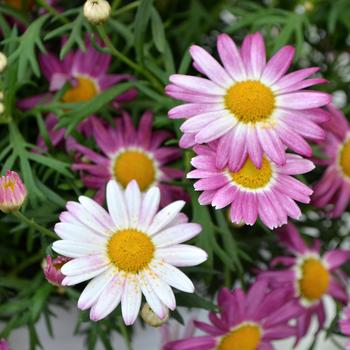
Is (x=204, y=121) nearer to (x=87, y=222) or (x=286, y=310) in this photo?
(x=87, y=222)

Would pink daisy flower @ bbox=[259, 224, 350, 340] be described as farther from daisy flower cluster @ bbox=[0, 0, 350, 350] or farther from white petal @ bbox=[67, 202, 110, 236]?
white petal @ bbox=[67, 202, 110, 236]

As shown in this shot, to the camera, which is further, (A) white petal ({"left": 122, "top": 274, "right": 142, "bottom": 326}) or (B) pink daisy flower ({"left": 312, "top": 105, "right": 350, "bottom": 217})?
(B) pink daisy flower ({"left": 312, "top": 105, "right": 350, "bottom": 217})

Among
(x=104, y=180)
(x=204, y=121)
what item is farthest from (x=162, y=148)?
(x=204, y=121)

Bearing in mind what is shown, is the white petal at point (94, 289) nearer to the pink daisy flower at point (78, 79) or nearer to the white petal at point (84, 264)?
the white petal at point (84, 264)

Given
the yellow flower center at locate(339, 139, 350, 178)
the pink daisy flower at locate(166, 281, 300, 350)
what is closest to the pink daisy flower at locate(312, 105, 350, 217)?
the yellow flower center at locate(339, 139, 350, 178)

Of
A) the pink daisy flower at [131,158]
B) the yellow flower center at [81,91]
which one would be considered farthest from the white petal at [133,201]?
the yellow flower center at [81,91]

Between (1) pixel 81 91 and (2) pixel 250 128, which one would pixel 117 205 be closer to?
(2) pixel 250 128
